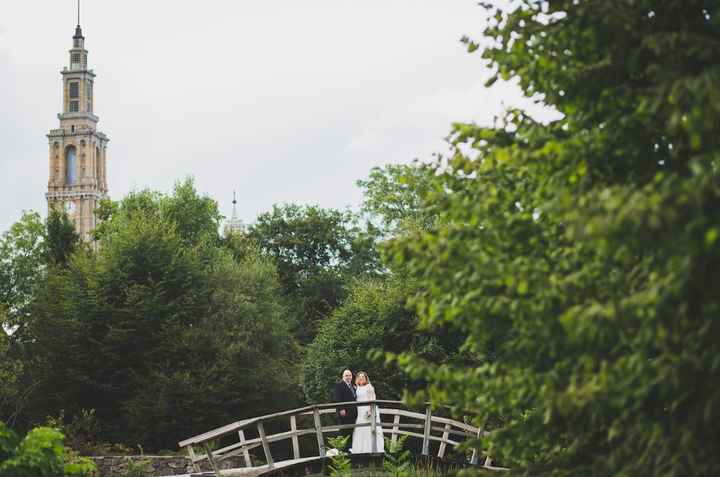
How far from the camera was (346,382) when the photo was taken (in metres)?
24.3

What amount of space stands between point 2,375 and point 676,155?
32.9 metres

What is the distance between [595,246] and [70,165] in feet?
432

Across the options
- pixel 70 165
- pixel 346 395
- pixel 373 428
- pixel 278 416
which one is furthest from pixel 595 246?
pixel 70 165

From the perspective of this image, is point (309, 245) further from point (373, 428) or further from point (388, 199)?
point (373, 428)

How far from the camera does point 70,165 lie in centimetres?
13512

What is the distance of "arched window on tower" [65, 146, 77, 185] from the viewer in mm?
134500

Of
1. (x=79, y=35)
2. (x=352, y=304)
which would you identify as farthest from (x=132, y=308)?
(x=79, y=35)

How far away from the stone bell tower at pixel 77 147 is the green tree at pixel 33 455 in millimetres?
120879

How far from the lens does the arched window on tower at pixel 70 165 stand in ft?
441

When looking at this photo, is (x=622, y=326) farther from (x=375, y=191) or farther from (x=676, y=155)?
(x=375, y=191)

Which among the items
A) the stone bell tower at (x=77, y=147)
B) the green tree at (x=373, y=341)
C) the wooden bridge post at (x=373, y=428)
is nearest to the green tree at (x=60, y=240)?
the green tree at (x=373, y=341)

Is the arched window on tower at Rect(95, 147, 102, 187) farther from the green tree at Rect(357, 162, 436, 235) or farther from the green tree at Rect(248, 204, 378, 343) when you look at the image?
the green tree at Rect(357, 162, 436, 235)

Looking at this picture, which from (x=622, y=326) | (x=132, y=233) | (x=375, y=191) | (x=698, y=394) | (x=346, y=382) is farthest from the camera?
(x=375, y=191)

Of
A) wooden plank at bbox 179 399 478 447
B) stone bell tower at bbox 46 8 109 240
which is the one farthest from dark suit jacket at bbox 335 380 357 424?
stone bell tower at bbox 46 8 109 240
